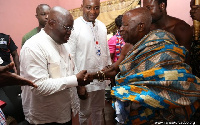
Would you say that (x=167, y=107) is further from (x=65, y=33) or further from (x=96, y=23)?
(x=96, y=23)

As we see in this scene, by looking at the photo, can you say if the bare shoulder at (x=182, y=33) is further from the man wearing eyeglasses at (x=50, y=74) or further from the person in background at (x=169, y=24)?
the man wearing eyeglasses at (x=50, y=74)

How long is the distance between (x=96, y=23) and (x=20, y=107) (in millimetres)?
1632

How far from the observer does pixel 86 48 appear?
9.29ft

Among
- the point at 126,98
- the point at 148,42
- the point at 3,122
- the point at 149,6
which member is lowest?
the point at 3,122

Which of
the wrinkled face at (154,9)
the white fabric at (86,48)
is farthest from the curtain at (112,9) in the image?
the wrinkled face at (154,9)

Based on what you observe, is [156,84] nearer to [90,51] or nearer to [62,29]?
[62,29]

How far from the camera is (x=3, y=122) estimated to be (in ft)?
4.77

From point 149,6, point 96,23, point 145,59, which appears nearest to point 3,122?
point 145,59

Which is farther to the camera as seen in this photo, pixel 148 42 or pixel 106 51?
pixel 106 51

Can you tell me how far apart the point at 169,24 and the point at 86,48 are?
1167mm

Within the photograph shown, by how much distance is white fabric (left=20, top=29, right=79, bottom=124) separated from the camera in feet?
5.70

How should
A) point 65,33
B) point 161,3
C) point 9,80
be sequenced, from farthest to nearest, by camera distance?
point 161,3 < point 65,33 < point 9,80

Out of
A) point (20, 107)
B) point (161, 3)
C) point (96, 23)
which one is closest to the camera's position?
point (161, 3)

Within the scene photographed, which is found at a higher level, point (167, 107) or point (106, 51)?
point (106, 51)
